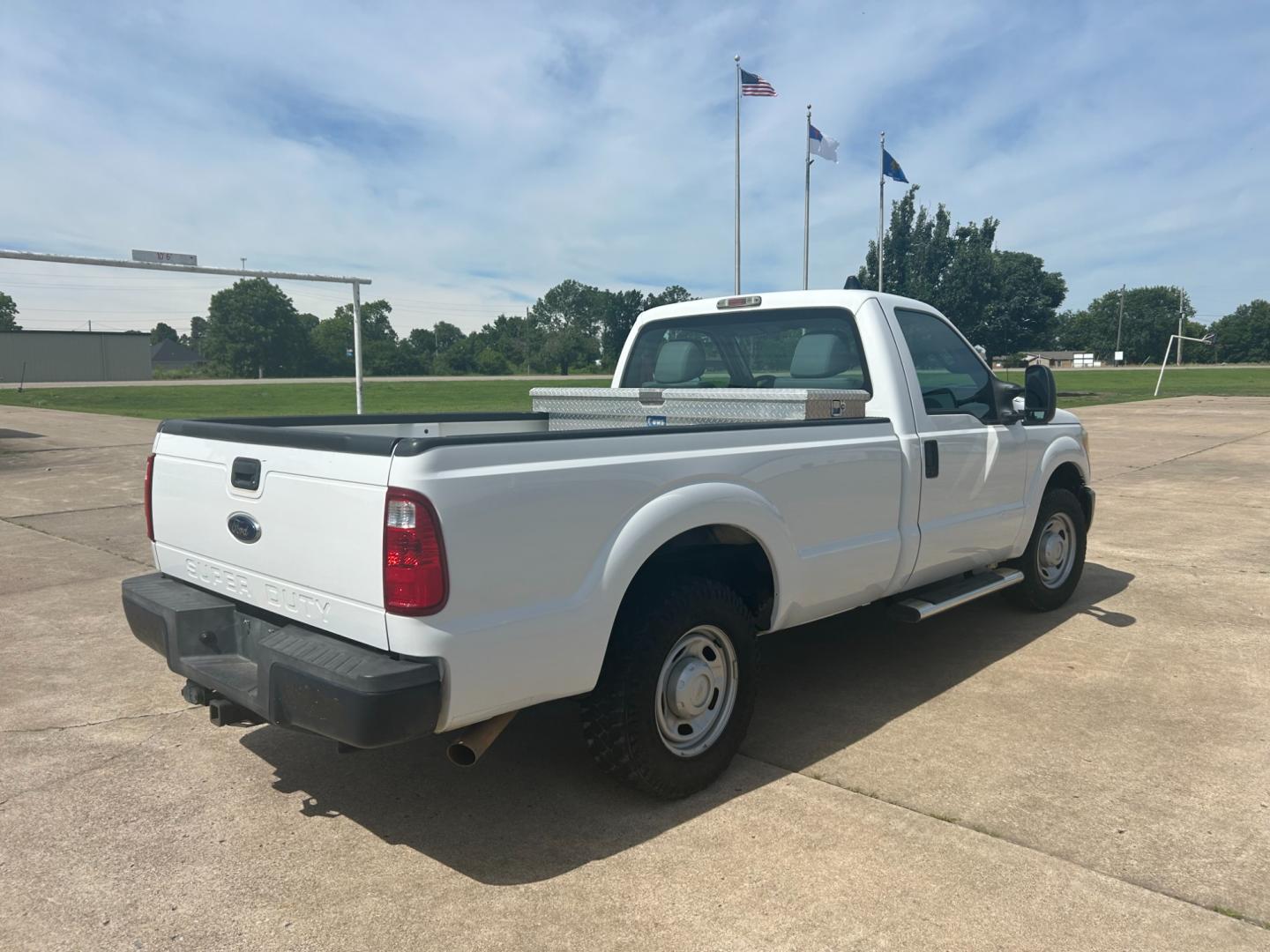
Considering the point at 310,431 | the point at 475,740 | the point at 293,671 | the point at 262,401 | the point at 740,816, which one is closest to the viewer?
the point at 293,671

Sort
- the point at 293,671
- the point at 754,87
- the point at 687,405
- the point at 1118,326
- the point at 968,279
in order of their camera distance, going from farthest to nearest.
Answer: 1. the point at 1118,326
2. the point at 968,279
3. the point at 754,87
4. the point at 687,405
5. the point at 293,671

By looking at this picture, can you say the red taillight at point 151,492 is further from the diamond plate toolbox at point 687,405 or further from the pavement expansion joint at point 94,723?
the diamond plate toolbox at point 687,405

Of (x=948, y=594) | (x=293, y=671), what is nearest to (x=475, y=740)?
(x=293, y=671)

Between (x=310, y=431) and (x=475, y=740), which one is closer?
(x=475, y=740)

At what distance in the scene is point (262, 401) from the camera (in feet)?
115

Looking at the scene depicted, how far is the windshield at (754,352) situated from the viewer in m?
4.54

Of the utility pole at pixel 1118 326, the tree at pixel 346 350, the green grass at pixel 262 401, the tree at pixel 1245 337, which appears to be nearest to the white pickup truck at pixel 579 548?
the green grass at pixel 262 401

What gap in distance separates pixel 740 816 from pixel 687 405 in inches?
79.0

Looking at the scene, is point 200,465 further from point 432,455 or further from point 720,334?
point 720,334

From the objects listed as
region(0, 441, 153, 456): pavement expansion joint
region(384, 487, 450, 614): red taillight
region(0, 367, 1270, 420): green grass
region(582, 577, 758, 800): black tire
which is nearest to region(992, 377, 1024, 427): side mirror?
region(582, 577, 758, 800): black tire

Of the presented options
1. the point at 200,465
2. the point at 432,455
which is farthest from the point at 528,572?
the point at 200,465

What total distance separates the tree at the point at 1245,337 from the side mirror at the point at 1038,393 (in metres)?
146

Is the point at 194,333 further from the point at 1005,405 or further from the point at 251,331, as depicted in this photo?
the point at 1005,405

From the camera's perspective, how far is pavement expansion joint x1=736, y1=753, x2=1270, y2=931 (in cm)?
264
